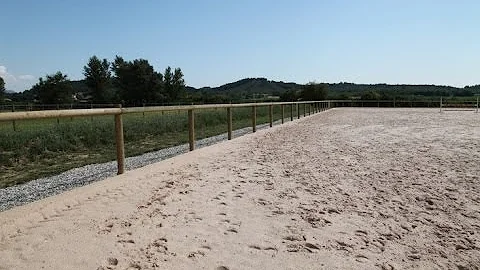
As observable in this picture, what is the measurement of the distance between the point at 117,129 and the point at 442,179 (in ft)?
15.5

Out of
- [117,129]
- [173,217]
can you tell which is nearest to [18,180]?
[117,129]

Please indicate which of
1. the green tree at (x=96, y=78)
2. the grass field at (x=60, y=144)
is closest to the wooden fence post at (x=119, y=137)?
the grass field at (x=60, y=144)

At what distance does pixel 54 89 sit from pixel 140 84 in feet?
58.4

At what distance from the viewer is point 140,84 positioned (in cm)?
8006

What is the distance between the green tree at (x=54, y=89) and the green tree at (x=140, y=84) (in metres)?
13.2

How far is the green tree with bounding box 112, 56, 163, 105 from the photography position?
7909 cm

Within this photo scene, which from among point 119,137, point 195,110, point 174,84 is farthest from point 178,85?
point 119,137

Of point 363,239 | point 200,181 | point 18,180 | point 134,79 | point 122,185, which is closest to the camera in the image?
point 363,239

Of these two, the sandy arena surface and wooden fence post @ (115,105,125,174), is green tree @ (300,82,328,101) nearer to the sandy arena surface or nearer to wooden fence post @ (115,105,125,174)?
the sandy arena surface

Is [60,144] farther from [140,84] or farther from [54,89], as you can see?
[140,84]

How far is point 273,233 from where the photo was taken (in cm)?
406

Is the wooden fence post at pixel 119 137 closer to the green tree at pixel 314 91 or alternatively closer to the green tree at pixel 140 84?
the green tree at pixel 314 91

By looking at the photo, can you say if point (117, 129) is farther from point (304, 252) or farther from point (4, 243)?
point (304, 252)

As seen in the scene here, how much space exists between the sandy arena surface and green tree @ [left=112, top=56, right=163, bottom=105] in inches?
2887
